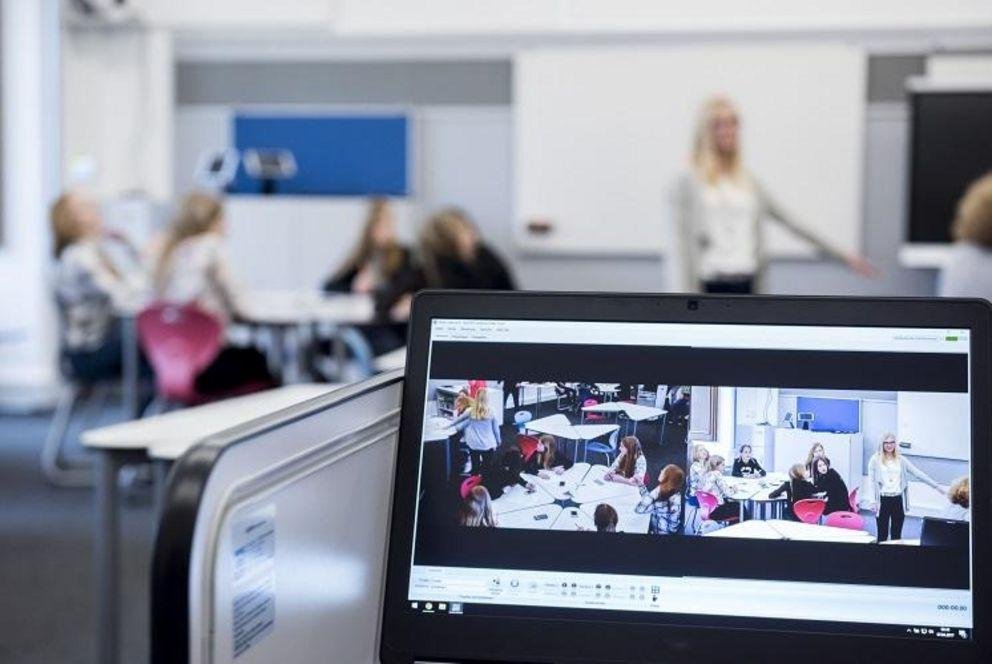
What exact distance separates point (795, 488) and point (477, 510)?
0.88ft

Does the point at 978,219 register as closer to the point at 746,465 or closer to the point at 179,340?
the point at 746,465

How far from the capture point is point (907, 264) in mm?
7758

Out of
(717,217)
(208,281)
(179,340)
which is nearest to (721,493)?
(717,217)

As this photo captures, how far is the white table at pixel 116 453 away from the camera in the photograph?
109 inches

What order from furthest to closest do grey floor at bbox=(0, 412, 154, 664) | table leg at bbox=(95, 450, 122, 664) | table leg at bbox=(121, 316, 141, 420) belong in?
1. table leg at bbox=(121, 316, 141, 420)
2. grey floor at bbox=(0, 412, 154, 664)
3. table leg at bbox=(95, 450, 122, 664)

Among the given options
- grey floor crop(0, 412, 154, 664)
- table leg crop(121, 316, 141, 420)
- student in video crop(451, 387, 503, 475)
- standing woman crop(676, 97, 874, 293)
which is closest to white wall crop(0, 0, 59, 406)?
grey floor crop(0, 412, 154, 664)

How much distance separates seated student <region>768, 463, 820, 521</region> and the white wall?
7251 millimetres

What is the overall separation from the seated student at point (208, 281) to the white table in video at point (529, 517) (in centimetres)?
409

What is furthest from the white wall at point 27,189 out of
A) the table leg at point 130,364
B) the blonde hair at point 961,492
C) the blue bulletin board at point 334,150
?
the blonde hair at point 961,492

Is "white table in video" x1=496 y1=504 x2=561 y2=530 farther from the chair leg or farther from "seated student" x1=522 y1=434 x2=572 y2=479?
the chair leg

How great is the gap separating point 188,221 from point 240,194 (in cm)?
272

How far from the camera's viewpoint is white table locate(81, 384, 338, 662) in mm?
2766

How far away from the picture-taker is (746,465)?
3.87 ft

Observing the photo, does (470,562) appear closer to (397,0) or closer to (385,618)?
(385,618)
